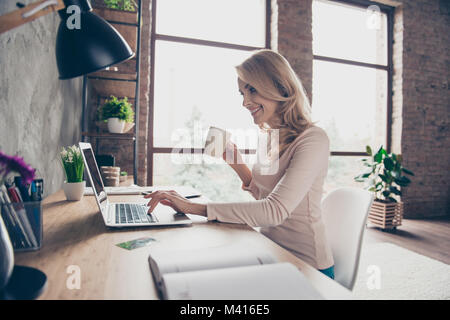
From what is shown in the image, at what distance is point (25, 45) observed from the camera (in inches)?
47.1

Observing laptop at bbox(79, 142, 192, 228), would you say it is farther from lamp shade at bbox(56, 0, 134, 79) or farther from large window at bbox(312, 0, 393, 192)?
large window at bbox(312, 0, 393, 192)

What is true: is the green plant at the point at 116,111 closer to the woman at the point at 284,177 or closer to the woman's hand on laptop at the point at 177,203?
the woman at the point at 284,177

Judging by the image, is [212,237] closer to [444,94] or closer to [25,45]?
[25,45]

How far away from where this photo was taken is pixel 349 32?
4367 millimetres

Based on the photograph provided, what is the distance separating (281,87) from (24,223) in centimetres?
100

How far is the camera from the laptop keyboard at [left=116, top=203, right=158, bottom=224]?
97 centimetres

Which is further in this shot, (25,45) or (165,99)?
(165,99)

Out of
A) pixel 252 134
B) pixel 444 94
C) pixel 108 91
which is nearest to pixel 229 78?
pixel 252 134

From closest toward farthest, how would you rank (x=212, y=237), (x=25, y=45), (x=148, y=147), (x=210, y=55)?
(x=212, y=237) < (x=25, y=45) < (x=148, y=147) < (x=210, y=55)

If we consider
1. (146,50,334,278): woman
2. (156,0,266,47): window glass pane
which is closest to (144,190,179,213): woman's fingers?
(146,50,334,278): woman

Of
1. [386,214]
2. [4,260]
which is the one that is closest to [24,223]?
[4,260]

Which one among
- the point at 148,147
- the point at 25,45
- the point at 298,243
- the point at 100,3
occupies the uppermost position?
the point at 100,3

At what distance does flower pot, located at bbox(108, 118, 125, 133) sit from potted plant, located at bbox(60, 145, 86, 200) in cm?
81
